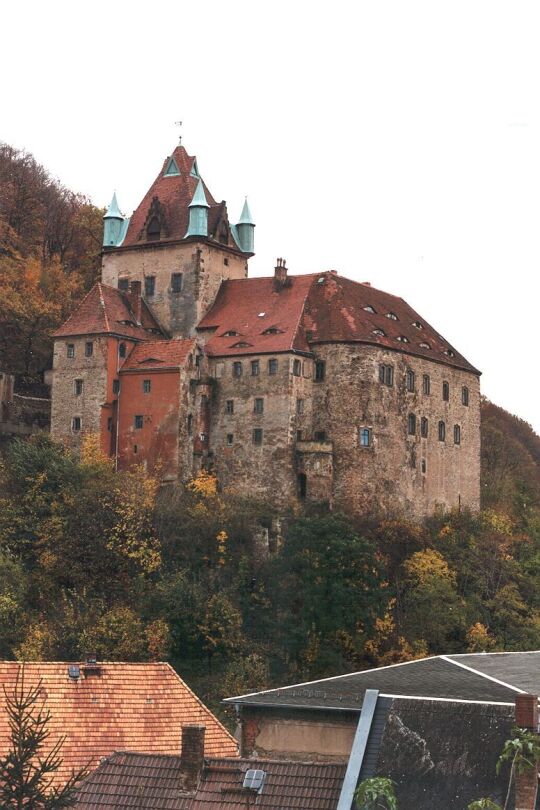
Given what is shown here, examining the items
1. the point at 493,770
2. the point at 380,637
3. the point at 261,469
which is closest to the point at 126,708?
the point at 493,770

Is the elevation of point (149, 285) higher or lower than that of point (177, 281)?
lower

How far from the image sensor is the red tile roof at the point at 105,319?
276 feet

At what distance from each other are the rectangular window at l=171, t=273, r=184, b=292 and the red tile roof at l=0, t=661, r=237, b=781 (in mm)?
44091

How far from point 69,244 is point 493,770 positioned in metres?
74.4

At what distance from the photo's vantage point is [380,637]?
74.3 m

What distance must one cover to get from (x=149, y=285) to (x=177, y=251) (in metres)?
2.31

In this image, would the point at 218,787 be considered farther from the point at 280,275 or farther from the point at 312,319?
the point at 280,275

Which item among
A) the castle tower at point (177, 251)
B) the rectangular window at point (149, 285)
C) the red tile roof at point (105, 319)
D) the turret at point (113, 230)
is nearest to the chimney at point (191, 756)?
the red tile roof at point (105, 319)

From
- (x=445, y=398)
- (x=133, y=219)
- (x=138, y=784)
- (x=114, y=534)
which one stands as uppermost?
(x=133, y=219)

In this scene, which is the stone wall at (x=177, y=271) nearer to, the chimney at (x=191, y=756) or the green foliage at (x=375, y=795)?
the chimney at (x=191, y=756)

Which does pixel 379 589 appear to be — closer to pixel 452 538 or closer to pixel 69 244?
pixel 452 538

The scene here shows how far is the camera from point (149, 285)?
88438mm

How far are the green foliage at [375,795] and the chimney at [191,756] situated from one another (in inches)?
134

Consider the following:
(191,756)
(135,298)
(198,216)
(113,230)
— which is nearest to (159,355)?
(135,298)
